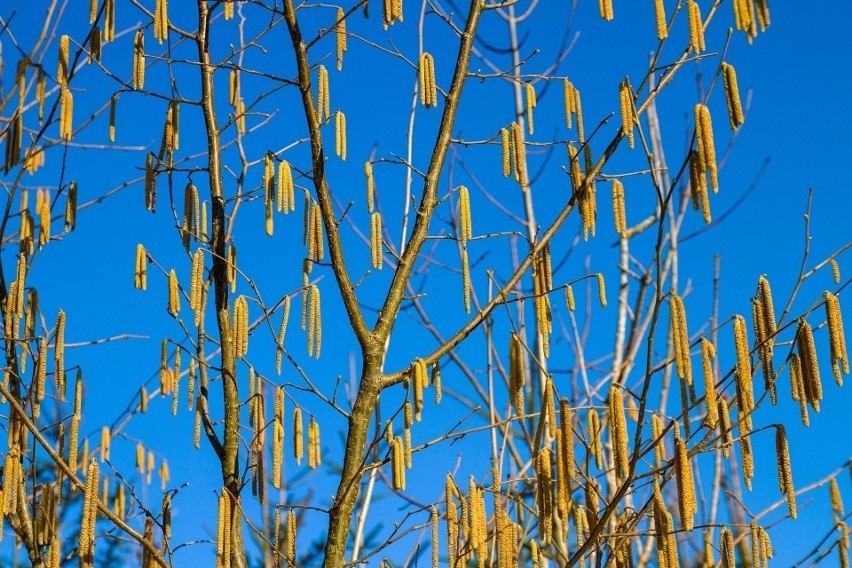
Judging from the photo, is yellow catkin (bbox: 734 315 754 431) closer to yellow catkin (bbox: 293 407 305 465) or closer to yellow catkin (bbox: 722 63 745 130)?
yellow catkin (bbox: 722 63 745 130)

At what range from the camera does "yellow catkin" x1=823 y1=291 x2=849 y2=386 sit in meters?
2.49

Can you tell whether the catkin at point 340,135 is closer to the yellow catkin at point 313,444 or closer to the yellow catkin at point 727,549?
the yellow catkin at point 313,444

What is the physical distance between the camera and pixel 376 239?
3.08 meters

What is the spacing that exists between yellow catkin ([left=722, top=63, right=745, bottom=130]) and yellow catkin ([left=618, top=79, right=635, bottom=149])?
0.78 ft

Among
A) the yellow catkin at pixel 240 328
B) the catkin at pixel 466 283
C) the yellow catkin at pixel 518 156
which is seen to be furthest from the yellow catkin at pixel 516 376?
the yellow catkin at pixel 240 328

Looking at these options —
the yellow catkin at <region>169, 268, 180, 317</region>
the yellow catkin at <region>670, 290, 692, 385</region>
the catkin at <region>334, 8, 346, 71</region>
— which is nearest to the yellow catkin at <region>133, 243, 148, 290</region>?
the yellow catkin at <region>169, 268, 180, 317</region>

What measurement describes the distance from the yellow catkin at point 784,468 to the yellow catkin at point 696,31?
1026mm

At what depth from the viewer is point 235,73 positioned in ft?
12.5

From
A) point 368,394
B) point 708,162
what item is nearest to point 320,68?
point 368,394

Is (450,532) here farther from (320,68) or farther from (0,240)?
(0,240)

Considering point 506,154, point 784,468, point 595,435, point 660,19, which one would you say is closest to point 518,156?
point 506,154

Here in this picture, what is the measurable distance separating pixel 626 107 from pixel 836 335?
0.78 meters

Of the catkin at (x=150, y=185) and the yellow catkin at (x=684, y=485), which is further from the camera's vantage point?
the catkin at (x=150, y=185)

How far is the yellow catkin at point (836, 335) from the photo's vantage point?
2490 mm
